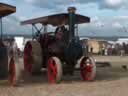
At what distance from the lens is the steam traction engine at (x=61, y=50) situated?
46.3 ft

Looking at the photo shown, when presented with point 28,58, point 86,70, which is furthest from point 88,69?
point 28,58

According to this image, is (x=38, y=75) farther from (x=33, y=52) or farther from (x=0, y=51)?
(x=0, y=51)

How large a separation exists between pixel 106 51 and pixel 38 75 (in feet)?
109

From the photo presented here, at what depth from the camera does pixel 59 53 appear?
14.6 metres

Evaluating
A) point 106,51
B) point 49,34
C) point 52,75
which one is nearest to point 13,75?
point 52,75

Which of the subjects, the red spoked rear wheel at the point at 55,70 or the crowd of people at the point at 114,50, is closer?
the red spoked rear wheel at the point at 55,70

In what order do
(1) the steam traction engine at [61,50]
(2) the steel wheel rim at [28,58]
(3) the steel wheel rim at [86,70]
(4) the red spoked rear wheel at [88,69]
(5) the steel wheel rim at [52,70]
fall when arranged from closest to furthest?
(5) the steel wheel rim at [52,70] < (1) the steam traction engine at [61,50] < (4) the red spoked rear wheel at [88,69] < (3) the steel wheel rim at [86,70] < (2) the steel wheel rim at [28,58]

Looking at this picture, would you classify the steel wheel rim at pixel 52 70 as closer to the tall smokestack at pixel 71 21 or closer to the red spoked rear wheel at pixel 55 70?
the red spoked rear wheel at pixel 55 70

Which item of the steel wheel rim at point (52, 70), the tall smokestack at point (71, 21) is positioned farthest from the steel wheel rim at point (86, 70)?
the steel wheel rim at point (52, 70)

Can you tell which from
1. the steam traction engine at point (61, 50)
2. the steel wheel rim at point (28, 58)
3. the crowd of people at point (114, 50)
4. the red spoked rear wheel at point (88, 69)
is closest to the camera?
the steam traction engine at point (61, 50)

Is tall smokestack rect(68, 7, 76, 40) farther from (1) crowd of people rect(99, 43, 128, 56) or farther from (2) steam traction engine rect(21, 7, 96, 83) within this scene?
(1) crowd of people rect(99, 43, 128, 56)

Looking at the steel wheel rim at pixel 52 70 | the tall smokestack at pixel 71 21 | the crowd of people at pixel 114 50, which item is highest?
the tall smokestack at pixel 71 21

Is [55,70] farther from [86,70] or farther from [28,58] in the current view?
[28,58]

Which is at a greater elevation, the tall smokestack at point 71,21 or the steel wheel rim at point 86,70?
the tall smokestack at point 71,21
